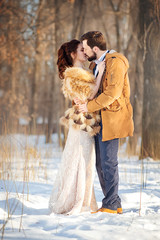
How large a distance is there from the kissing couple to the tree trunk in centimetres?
298

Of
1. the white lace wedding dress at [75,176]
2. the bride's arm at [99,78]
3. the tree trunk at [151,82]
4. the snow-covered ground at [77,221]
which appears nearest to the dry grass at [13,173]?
the snow-covered ground at [77,221]

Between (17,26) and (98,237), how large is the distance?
309 inches

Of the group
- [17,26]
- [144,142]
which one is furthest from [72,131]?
[17,26]

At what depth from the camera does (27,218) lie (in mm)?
2682

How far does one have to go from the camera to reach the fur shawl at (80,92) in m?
2.87

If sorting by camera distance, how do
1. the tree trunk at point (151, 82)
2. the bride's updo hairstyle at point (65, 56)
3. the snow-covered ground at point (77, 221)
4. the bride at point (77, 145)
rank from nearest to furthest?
the snow-covered ground at point (77, 221) → the bride at point (77, 145) → the bride's updo hairstyle at point (65, 56) → the tree trunk at point (151, 82)

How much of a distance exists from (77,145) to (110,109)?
46cm

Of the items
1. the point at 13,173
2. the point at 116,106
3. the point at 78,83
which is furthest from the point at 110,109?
the point at 13,173

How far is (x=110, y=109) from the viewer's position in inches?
113

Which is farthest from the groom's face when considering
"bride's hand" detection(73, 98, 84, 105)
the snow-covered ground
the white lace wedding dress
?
the snow-covered ground

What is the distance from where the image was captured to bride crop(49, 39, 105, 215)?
288 cm

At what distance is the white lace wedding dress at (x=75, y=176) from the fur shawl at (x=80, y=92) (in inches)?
3.0

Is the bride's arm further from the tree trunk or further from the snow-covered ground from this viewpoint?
the tree trunk

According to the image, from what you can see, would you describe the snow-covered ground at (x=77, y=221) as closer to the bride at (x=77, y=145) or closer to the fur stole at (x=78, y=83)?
the bride at (x=77, y=145)
